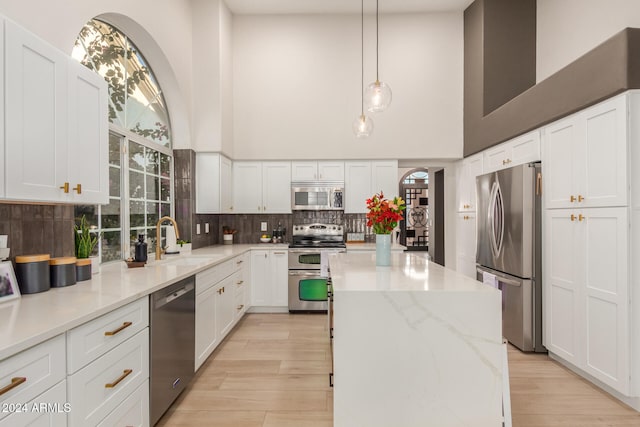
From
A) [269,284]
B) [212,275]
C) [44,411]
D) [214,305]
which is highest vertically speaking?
[212,275]

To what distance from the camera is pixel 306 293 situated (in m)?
4.62

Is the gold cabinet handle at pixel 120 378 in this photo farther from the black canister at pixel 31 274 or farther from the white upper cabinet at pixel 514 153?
the white upper cabinet at pixel 514 153

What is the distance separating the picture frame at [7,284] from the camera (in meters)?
1.58

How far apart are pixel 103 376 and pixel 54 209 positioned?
1.14 metres

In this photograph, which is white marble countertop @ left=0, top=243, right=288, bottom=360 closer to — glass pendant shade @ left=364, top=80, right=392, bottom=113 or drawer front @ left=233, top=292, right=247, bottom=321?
drawer front @ left=233, top=292, right=247, bottom=321

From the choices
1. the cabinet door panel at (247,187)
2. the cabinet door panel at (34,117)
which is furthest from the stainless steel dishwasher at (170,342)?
the cabinet door panel at (247,187)

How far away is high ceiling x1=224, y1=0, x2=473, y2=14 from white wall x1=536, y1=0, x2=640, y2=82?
1048 millimetres

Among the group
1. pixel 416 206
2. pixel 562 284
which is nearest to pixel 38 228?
pixel 562 284

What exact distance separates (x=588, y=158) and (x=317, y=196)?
3.08 m

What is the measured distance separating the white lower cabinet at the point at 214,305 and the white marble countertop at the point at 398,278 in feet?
3.50

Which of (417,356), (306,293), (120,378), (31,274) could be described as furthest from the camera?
(306,293)

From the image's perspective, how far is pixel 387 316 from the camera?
1.89m

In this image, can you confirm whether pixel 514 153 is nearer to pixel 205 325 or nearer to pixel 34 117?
pixel 205 325

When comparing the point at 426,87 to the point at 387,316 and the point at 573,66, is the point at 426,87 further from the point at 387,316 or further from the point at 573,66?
the point at 387,316
